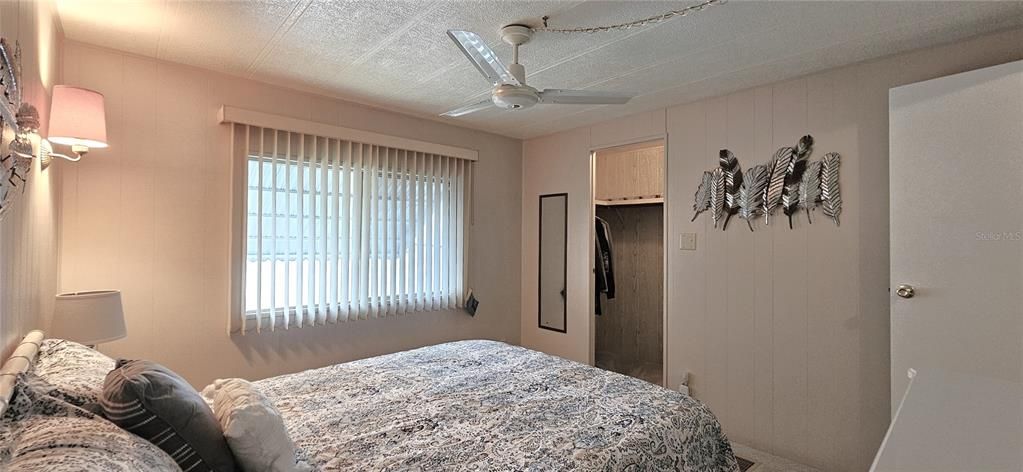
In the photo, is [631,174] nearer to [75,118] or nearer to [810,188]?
[810,188]

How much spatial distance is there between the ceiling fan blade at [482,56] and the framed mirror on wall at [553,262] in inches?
83.8

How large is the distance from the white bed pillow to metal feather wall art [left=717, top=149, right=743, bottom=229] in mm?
2771

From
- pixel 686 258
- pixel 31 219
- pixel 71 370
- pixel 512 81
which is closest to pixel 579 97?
pixel 512 81

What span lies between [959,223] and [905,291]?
37 centimetres

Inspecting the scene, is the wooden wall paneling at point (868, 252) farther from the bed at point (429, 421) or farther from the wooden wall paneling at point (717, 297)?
the bed at point (429, 421)

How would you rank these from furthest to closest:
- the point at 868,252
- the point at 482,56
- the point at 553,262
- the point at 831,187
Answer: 1. the point at 553,262
2. the point at 831,187
3. the point at 868,252
4. the point at 482,56

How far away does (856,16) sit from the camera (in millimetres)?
1947

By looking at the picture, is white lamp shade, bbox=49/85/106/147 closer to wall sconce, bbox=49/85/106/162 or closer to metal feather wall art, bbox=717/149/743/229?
wall sconce, bbox=49/85/106/162

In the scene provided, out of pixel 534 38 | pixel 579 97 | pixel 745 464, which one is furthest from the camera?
pixel 745 464

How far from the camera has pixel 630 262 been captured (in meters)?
4.65

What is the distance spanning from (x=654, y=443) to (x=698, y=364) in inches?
70.4

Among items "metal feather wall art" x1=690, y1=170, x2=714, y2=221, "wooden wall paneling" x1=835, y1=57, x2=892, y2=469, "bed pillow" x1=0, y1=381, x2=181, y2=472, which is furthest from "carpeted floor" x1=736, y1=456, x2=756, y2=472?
"bed pillow" x1=0, y1=381, x2=181, y2=472

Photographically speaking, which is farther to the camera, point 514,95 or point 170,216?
point 170,216

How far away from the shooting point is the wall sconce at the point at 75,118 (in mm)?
1790
